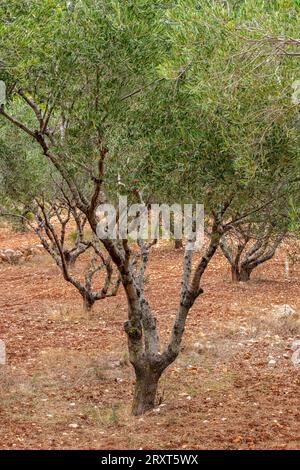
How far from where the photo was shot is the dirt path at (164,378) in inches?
351

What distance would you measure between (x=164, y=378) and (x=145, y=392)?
1637 millimetres

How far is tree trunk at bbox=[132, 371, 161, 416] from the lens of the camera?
9969 millimetres

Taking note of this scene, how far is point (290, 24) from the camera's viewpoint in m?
7.26

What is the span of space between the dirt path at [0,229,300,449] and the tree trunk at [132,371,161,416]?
0.18 meters

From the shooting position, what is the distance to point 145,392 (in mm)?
10000

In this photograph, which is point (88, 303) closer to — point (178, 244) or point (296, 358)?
point (296, 358)

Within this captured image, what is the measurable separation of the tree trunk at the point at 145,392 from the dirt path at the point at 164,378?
0.18m

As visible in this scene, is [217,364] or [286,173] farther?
[217,364]

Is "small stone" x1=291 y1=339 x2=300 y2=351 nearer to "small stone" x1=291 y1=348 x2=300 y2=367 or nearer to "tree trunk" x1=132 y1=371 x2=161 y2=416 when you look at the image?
"small stone" x1=291 y1=348 x2=300 y2=367

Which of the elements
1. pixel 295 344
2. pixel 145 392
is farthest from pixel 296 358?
pixel 145 392

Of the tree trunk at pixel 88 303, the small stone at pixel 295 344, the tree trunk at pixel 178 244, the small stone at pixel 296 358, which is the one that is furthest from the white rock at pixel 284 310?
the tree trunk at pixel 178 244

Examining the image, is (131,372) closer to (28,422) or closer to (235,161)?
(28,422)
